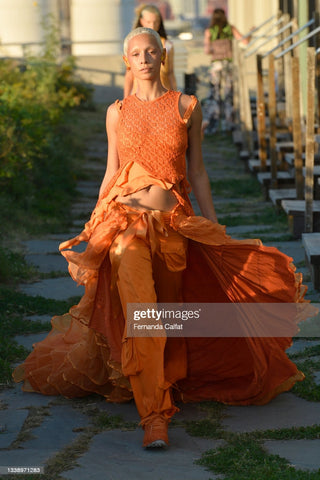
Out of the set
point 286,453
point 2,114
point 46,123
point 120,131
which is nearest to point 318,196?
point 2,114

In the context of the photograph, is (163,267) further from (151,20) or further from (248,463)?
(151,20)

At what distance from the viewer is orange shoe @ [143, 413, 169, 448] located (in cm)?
406

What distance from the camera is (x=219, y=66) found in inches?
714

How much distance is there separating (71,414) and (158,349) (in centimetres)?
68

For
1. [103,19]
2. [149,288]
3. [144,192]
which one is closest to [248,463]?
[149,288]

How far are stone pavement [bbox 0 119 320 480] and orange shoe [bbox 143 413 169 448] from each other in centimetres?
4

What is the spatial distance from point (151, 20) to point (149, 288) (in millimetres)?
4150

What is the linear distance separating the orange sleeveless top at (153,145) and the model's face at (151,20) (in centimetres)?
342

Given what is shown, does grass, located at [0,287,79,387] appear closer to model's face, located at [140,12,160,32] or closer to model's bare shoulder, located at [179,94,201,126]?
model's bare shoulder, located at [179,94,201,126]

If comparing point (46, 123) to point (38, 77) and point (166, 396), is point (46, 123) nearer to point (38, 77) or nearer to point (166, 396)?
point (38, 77)

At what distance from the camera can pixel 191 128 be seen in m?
4.78

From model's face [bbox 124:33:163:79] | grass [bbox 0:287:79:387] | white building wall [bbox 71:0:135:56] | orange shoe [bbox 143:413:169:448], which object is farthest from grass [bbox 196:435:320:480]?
white building wall [bbox 71:0:135:56]

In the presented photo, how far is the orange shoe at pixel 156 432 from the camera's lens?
4062 millimetres

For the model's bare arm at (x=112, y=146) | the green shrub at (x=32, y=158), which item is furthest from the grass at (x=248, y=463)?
the green shrub at (x=32, y=158)
